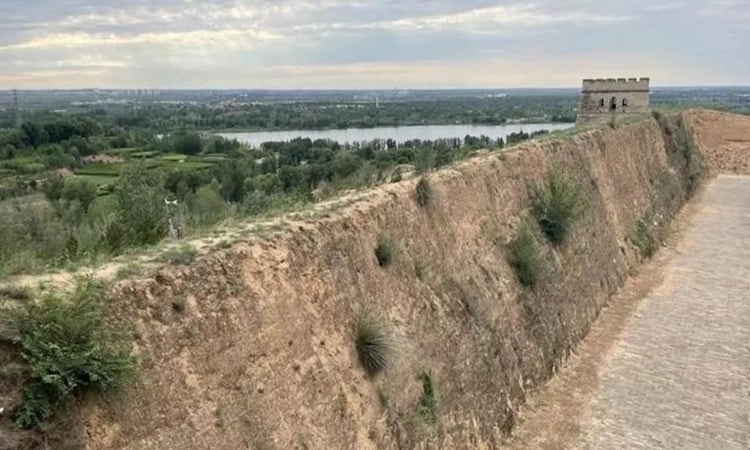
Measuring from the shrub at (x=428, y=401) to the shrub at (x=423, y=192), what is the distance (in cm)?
281

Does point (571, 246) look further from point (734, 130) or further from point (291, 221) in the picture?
point (734, 130)

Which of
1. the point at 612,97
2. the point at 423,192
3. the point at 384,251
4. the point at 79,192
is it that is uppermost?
the point at 612,97

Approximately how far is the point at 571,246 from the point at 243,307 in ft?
32.8

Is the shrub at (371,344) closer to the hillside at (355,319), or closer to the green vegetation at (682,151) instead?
the hillside at (355,319)

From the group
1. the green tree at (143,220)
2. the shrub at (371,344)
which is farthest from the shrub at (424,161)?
the green tree at (143,220)

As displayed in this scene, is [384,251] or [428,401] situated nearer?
[428,401]

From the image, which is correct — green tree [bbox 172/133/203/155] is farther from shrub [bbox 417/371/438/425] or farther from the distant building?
shrub [bbox 417/371/438/425]

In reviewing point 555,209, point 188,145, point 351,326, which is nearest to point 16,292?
point 351,326

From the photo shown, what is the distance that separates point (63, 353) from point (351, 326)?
145 inches

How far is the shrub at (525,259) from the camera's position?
12.6 meters

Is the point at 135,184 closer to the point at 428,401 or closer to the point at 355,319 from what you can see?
the point at 355,319

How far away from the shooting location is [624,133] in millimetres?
23031

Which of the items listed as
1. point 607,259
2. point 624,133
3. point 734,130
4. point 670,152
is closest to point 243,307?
point 607,259

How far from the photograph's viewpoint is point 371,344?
802 cm
